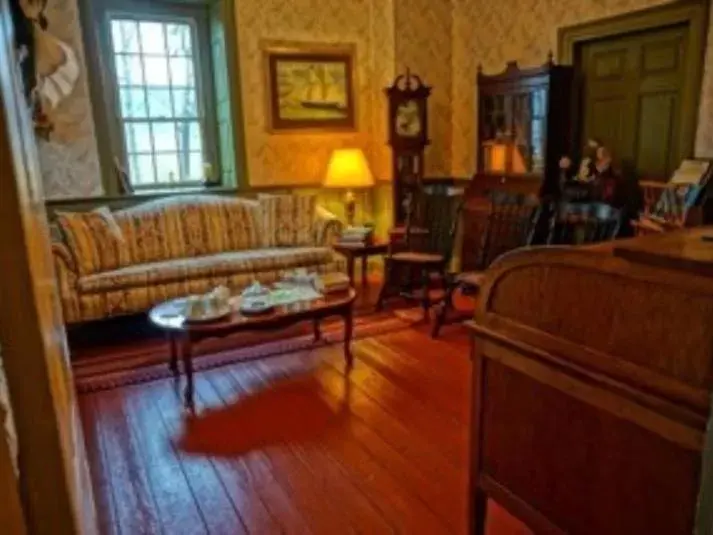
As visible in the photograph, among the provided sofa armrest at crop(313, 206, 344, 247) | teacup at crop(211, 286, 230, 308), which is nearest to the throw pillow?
teacup at crop(211, 286, 230, 308)

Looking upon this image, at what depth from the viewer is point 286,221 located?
4.82 metres

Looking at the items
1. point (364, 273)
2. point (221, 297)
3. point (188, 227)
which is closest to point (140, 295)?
point (188, 227)

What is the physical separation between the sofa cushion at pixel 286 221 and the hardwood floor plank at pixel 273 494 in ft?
7.61

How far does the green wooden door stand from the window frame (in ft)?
10.5

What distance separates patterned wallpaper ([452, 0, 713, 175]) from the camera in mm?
3836

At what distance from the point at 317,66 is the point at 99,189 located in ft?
7.35

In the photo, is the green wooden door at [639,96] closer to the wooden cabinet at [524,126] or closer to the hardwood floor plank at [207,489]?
the wooden cabinet at [524,126]

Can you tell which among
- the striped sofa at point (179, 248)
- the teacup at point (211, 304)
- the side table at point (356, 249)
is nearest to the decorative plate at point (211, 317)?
the teacup at point (211, 304)

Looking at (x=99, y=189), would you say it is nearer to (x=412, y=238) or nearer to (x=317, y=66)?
(x=317, y=66)

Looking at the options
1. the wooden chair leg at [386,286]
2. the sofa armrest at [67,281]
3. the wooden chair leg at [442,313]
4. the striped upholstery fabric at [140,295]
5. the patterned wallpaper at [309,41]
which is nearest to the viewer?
the sofa armrest at [67,281]

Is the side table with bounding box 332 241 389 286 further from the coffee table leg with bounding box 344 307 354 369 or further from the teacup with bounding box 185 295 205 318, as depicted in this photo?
the teacup with bounding box 185 295 205 318

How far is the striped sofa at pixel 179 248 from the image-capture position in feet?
12.7

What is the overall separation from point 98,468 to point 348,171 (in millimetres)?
3312

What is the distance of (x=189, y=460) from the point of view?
246 cm
